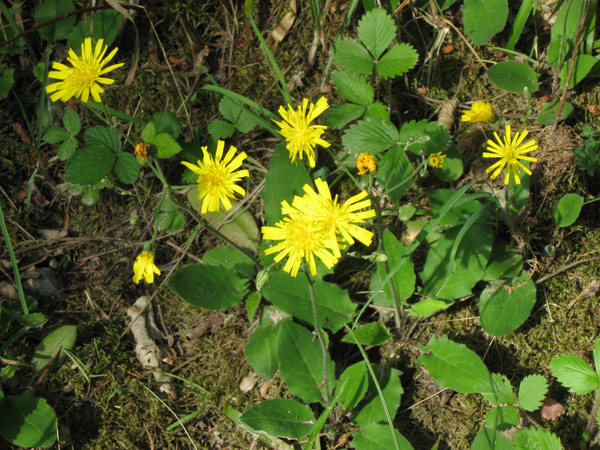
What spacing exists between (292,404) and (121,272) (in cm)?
136

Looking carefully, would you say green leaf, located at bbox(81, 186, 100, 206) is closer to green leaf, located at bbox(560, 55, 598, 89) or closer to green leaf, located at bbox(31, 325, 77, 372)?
green leaf, located at bbox(31, 325, 77, 372)

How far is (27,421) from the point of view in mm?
2832

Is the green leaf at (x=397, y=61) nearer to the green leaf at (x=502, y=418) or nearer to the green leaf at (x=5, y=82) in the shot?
the green leaf at (x=502, y=418)

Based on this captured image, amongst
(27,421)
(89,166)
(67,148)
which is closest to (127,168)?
(89,166)

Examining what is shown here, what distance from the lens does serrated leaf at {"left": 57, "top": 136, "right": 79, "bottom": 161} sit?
3.10 meters

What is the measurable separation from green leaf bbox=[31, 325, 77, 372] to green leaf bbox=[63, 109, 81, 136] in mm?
1215

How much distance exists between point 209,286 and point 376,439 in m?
1.21

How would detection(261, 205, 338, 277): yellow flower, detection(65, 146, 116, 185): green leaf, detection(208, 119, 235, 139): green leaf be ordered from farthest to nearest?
1. detection(208, 119, 235, 139): green leaf
2. detection(65, 146, 116, 185): green leaf
3. detection(261, 205, 338, 277): yellow flower

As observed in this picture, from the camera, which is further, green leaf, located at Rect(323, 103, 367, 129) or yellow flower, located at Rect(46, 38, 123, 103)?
green leaf, located at Rect(323, 103, 367, 129)

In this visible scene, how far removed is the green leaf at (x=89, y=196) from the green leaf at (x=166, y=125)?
58cm

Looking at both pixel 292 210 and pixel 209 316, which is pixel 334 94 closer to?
pixel 292 210

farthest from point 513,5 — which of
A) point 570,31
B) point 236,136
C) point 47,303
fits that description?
point 47,303

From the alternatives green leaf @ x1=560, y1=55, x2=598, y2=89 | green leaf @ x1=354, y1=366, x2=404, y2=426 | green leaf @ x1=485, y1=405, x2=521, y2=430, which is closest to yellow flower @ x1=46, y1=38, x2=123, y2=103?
green leaf @ x1=354, y1=366, x2=404, y2=426

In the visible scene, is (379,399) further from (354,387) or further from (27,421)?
(27,421)
